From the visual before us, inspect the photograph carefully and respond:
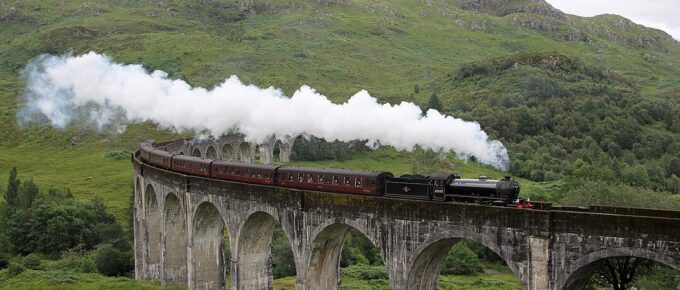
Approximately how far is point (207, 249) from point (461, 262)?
88.0 feet

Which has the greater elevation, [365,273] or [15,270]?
[15,270]

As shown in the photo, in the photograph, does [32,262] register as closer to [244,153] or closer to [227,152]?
[227,152]

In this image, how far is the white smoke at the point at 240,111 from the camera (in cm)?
4206

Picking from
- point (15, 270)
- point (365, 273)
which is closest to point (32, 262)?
point (15, 270)

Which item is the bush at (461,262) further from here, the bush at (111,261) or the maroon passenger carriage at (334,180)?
the bush at (111,261)

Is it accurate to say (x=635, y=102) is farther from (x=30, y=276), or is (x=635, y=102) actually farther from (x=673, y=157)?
(x=30, y=276)

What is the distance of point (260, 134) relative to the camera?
70625mm

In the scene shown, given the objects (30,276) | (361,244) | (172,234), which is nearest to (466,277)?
(361,244)

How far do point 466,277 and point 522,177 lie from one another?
36.8m

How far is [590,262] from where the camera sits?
75.5 ft

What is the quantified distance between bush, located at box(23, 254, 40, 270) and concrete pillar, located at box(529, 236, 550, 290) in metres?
51.3

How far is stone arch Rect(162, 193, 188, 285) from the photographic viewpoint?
2016 inches

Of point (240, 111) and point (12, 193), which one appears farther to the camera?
point (12, 193)

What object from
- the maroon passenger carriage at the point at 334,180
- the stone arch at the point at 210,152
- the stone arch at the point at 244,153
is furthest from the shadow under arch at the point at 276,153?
the maroon passenger carriage at the point at 334,180
